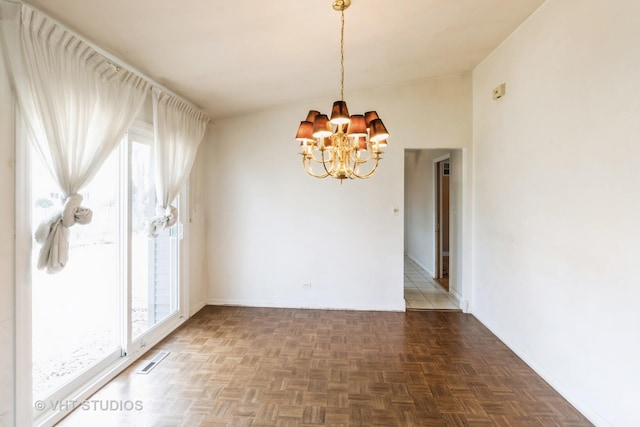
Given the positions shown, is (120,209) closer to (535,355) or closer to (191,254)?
(191,254)

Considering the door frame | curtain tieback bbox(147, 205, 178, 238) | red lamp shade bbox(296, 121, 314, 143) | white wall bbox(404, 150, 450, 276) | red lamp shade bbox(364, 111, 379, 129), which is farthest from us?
white wall bbox(404, 150, 450, 276)

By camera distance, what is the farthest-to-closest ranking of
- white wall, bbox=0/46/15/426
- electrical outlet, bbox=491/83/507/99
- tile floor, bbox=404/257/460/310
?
tile floor, bbox=404/257/460/310 < electrical outlet, bbox=491/83/507/99 < white wall, bbox=0/46/15/426

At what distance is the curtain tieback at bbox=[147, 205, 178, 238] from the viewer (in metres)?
3.06

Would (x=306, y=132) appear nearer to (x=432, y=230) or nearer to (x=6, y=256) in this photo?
(x=6, y=256)

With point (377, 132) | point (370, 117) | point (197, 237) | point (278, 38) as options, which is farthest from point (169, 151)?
point (377, 132)

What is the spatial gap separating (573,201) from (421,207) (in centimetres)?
467

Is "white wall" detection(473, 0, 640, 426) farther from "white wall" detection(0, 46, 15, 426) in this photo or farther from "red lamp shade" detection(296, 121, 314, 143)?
"white wall" detection(0, 46, 15, 426)

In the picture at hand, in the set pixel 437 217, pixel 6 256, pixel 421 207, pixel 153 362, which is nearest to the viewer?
pixel 6 256

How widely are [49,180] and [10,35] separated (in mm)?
853

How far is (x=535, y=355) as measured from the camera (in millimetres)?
2752

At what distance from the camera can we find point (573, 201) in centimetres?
233

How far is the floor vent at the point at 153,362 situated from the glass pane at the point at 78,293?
32 cm

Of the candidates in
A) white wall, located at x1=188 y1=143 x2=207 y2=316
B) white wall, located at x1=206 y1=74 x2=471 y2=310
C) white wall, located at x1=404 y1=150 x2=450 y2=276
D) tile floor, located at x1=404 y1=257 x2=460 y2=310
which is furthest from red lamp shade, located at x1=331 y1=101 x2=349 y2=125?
white wall, located at x1=404 y1=150 x2=450 y2=276

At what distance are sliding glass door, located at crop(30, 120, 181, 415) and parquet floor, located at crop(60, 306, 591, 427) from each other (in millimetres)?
272
